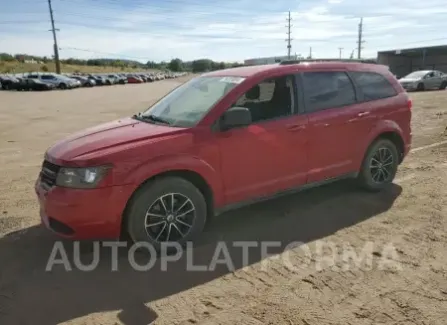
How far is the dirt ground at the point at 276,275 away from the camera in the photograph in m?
2.91

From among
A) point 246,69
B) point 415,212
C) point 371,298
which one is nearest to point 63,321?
point 371,298

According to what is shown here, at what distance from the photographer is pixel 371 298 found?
3033mm

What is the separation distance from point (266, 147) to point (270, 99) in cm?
61

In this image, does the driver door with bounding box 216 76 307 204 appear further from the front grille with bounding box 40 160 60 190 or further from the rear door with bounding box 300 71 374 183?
the front grille with bounding box 40 160 60 190

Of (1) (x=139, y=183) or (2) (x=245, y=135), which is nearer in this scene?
(1) (x=139, y=183)

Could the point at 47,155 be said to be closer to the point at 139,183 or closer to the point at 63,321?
the point at 139,183

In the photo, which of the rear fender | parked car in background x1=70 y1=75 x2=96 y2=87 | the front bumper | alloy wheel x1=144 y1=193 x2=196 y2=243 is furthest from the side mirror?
parked car in background x1=70 y1=75 x2=96 y2=87

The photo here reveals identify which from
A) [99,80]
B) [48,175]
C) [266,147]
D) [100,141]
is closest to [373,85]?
[266,147]

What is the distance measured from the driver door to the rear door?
0.55 feet

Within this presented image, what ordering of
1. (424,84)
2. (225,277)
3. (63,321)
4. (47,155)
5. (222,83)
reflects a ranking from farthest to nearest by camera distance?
1. (424,84)
2. (222,83)
3. (47,155)
4. (225,277)
5. (63,321)

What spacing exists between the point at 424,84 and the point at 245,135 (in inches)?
1010

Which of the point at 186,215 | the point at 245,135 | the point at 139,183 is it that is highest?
the point at 245,135

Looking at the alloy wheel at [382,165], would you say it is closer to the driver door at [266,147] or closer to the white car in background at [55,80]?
the driver door at [266,147]

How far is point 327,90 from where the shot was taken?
15.8 ft
